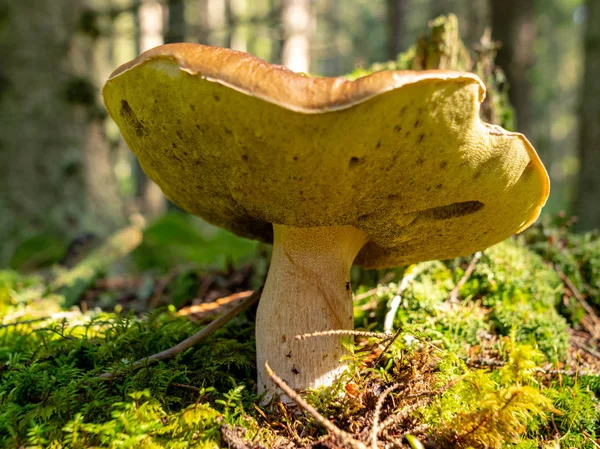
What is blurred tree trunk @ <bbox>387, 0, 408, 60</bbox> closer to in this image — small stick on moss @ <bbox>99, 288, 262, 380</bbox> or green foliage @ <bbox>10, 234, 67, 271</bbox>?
green foliage @ <bbox>10, 234, 67, 271</bbox>

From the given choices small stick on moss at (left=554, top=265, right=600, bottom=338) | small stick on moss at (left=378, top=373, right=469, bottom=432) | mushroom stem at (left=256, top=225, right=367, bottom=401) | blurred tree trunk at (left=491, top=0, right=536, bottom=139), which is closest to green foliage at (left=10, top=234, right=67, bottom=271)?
mushroom stem at (left=256, top=225, right=367, bottom=401)

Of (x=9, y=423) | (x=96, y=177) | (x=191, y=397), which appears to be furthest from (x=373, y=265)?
(x=96, y=177)

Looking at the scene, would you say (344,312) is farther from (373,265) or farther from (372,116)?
(372,116)

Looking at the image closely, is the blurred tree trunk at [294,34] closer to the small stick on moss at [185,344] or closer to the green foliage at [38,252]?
the green foliage at [38,252]

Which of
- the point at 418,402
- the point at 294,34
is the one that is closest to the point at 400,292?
the point at 418,402

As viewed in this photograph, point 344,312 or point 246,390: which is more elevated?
point 344,312

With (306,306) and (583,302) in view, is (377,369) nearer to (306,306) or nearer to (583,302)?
(306,306)
